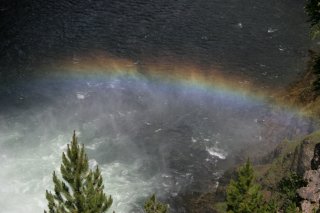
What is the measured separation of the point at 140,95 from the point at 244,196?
33003mm

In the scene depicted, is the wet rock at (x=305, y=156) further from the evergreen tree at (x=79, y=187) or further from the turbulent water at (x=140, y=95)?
the evergreen tree at (x=79, y=187)

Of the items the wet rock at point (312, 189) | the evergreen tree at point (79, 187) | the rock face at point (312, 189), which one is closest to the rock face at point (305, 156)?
the rock face at point (312, 189)

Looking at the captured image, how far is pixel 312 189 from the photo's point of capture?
36156 millimetres

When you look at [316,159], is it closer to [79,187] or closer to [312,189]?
[312,189]

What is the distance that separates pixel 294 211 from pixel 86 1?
58486 mm

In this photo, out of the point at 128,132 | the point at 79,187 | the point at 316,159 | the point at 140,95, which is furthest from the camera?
the point at 140,95

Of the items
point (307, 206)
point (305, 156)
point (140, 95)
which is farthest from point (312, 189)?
point (140, 95)

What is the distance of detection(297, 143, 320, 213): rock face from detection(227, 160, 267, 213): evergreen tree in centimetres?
350

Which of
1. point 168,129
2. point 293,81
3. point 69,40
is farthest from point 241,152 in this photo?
point 69,40

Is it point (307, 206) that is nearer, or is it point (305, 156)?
point (307, 206)

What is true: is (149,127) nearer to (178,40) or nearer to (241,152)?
(241,152)

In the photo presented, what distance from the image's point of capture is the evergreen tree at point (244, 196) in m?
33.3

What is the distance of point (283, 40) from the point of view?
2926 inches

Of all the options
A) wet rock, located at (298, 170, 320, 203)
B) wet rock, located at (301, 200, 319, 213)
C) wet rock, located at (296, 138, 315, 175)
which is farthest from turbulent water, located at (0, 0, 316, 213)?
wet rock, located at (301, 200, 319, 213)
